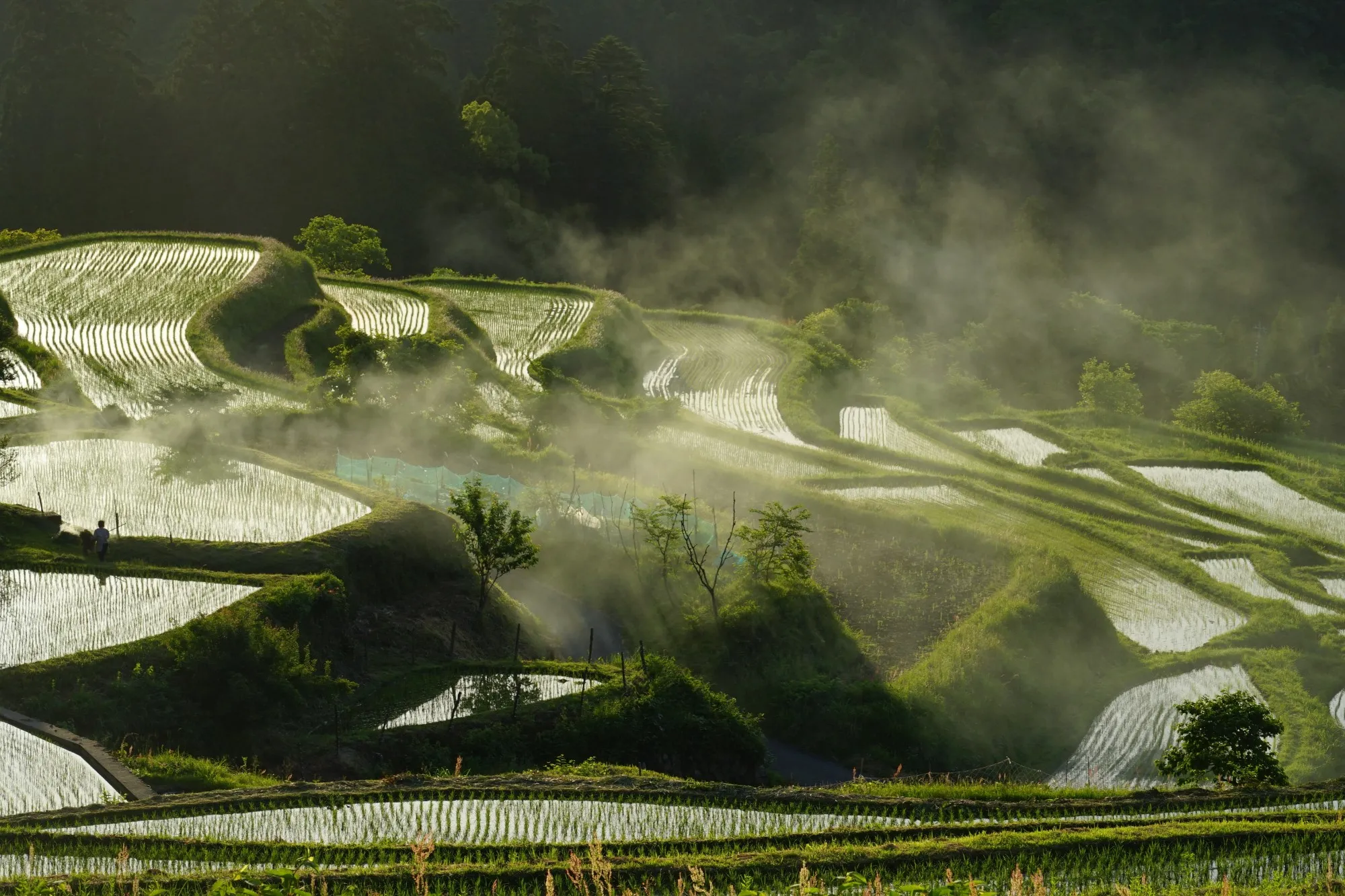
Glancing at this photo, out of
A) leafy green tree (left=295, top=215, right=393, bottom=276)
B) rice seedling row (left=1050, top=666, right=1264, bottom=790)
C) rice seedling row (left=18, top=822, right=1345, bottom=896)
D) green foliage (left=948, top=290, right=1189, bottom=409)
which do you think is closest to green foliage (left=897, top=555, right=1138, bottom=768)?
rice seedling row (left=1050, top=666, right=1264, bottom=790)

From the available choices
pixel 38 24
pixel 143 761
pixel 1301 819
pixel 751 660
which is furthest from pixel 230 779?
pixel 38 24

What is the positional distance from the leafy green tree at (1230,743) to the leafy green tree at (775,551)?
712 cm

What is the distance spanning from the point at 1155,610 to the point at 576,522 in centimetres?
1024

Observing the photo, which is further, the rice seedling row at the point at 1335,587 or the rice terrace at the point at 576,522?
the rice seedling row at the point at 1335,587

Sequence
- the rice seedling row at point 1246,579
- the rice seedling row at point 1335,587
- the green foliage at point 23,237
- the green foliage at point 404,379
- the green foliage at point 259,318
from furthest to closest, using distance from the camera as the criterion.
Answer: the green foliage at point 23,237 → the green foliage at point 259,318 → the green foliage at point 404,379 → the rice seedling row at point 1335,587 → the rice seedling row at point 1246,579

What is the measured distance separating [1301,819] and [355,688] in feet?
35.2

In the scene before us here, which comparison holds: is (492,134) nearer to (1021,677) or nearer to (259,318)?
(259,318)

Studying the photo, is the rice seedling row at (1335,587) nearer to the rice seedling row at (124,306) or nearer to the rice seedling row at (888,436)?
the rice seedling row at (888,436)

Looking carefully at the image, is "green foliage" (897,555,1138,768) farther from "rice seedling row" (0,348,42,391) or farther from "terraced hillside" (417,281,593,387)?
"rice seedling row" (0,348,42,391)

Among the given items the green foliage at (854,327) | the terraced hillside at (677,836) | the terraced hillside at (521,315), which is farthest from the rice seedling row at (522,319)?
the terraced hillside at (677,836)

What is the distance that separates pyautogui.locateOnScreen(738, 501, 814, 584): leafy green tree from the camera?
22641mm

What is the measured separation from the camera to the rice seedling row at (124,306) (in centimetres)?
3141

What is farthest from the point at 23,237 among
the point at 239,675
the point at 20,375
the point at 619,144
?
the point at 239,675

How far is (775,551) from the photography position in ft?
75.9
